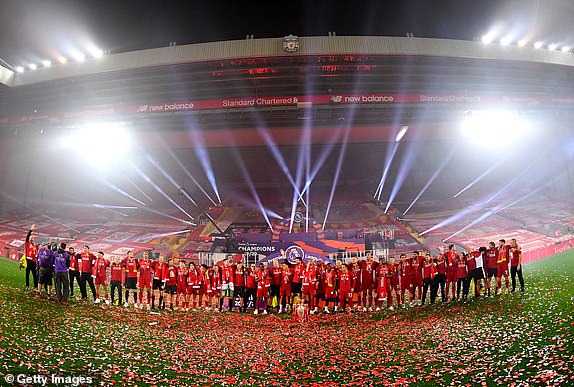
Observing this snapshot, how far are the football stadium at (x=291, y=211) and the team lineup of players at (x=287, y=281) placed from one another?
0.24 feet

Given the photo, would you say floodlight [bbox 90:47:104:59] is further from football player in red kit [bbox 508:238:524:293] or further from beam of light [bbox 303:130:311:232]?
football player in red kit [bbox 508:238:524:293]

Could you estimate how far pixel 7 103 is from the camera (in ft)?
49.0

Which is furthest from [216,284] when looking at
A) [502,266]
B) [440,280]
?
[502,266]

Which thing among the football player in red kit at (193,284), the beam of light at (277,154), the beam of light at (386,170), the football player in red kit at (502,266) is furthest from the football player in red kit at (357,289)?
the beam of light at (386,170)

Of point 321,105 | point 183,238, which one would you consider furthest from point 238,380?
point 183,238

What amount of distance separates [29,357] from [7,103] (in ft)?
50.5

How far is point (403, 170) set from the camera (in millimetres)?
18188

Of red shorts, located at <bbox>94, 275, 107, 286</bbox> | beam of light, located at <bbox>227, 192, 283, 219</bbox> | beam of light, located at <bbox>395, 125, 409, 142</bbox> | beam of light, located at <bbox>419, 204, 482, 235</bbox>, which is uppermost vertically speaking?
beam of light, located at <bbox>395, 125, 409, 142</bbox>

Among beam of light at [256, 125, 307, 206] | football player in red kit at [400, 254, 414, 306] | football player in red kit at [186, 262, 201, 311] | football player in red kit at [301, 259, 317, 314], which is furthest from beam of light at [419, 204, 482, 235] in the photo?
football player in red kit at [186, 262, 201, 311]

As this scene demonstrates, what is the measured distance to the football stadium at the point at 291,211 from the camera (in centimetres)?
590

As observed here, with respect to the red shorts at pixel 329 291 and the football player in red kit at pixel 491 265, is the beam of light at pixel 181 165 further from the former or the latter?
the football player in red kit at pixel 491 265

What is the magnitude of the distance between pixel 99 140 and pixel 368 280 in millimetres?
13887

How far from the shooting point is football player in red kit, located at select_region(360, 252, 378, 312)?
10.2m

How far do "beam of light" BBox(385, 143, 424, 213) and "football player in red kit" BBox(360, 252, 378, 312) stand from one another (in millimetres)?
8406
